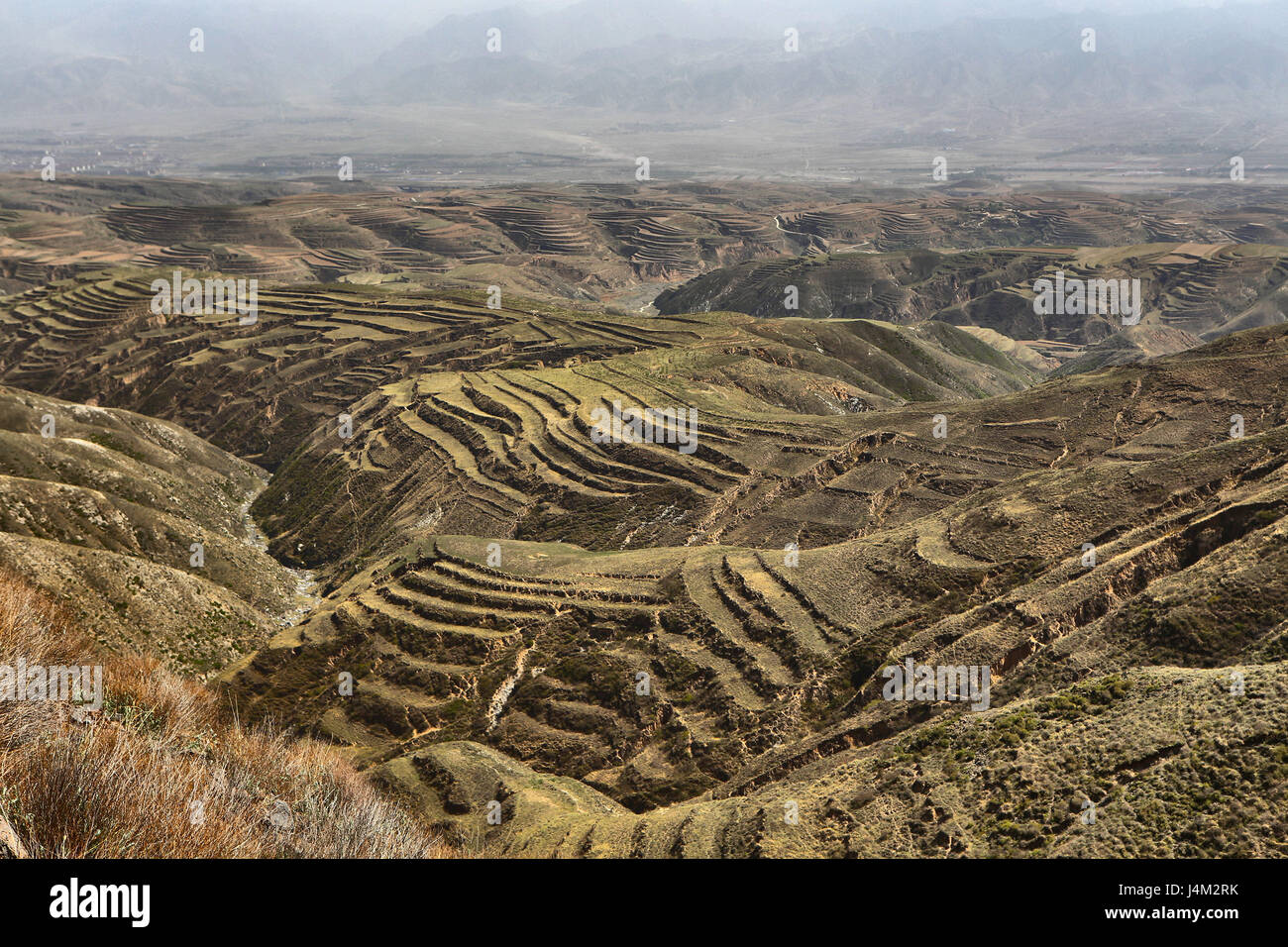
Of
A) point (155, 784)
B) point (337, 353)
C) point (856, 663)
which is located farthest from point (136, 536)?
point (155, 784)

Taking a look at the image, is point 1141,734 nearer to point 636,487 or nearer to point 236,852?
point 236,852

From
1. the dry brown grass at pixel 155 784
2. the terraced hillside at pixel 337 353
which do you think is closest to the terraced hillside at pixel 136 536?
the terraced hillside at pixel 337 353

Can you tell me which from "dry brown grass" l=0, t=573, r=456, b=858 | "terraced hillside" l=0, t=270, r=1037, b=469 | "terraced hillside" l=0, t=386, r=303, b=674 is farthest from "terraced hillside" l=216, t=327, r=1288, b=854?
"terraced hillside" l=0, t=270, r=1037, b=469

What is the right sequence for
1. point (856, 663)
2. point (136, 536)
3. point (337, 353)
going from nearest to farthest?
point (856, 663), point (136, 536), point (337, 353)

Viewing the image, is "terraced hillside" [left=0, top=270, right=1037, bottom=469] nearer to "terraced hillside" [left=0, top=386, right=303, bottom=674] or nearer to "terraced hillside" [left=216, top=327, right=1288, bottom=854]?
"terraced hillside" [left=0, top=386, right=303, bottom=674]

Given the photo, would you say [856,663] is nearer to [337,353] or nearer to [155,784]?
[155,784]
